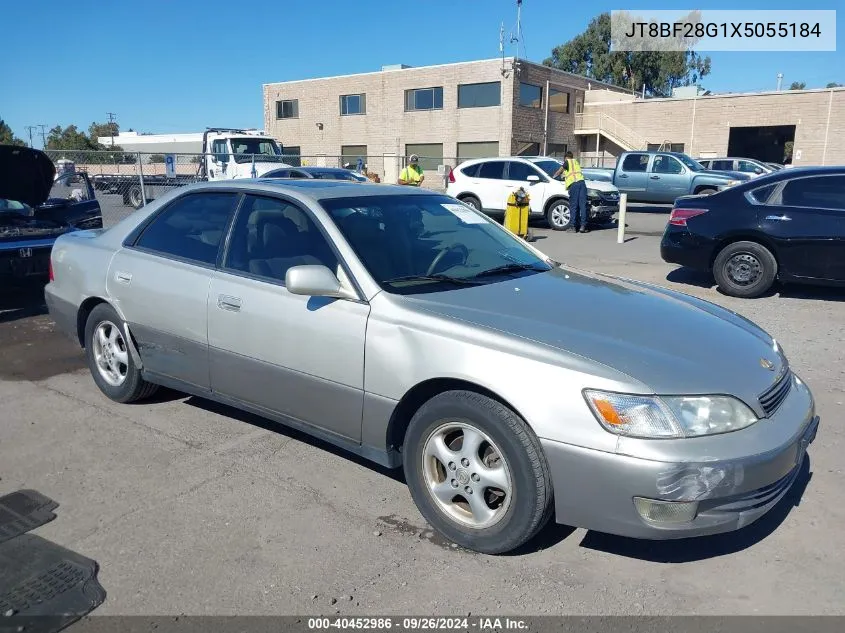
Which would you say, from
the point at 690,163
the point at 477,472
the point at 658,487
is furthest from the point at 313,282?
the point at 690,163

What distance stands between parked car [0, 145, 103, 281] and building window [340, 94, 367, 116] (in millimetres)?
31310

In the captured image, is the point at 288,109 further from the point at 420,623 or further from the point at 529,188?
the point at 420,623

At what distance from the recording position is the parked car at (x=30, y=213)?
293 inches

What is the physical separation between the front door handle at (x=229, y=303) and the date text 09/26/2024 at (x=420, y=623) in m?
1.83

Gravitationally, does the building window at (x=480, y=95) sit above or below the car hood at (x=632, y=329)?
above

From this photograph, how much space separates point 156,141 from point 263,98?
69.0 ft

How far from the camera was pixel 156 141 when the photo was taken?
59781 millimetres

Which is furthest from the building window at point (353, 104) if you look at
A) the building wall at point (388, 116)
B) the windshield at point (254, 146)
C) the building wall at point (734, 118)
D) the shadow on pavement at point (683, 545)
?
the shadow on pavement at point (683, 545)

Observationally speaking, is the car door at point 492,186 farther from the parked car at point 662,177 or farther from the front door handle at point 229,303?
the front door handle at point 229,303

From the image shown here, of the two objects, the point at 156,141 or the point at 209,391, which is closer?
the point at 209,391

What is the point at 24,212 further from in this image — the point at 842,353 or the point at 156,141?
the point at 156,141

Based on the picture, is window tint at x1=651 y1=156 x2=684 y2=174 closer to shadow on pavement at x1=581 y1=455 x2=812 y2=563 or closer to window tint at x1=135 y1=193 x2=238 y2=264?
window tint at x1=135 y1=193 x2=238 y2=264

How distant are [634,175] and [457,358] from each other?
20.6 m

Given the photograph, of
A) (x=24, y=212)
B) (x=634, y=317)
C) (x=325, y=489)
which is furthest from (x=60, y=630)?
(x=24, y=212)
